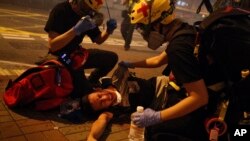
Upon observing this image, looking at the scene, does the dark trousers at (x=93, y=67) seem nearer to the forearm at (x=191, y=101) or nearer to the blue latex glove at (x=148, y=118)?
the blue latex glove at (x=148, y=118)

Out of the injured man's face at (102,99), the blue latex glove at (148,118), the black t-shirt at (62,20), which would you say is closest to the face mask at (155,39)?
the blue latex glove at (148,118)

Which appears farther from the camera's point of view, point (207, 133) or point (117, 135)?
point (117, 135)

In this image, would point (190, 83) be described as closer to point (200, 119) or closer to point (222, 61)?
point (222, 61)

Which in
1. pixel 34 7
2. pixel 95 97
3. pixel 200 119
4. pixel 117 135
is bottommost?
pixel 34 7

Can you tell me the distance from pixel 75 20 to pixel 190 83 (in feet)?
6.95

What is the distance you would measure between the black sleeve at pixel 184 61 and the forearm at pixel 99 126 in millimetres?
1155

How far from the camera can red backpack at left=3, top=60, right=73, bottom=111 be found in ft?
11.3

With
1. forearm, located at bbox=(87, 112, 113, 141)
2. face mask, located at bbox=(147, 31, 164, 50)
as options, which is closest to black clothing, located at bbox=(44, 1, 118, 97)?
forearm, located at bbox=(87, 112, 113, 141)

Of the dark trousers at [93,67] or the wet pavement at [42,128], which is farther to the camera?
the dark trousers at [93,67]

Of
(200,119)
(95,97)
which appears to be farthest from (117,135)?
(200,119)

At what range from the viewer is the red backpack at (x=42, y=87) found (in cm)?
345

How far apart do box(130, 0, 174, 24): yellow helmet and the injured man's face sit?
107 centimetres

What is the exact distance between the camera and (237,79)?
252 centimetres

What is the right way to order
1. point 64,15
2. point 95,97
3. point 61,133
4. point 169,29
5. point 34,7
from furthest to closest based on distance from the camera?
point 34,7
point 64,15
point 95,97
point 61,133
point 169,29
